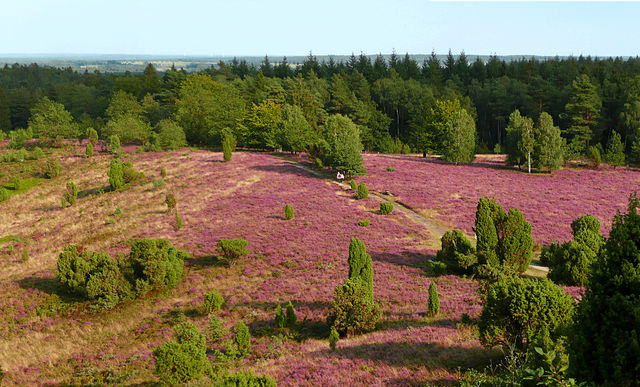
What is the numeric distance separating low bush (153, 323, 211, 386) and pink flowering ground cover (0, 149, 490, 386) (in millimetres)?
2237

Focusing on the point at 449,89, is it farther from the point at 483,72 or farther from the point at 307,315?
the point at 307,315

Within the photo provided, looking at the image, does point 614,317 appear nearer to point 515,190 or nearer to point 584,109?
point 515,190

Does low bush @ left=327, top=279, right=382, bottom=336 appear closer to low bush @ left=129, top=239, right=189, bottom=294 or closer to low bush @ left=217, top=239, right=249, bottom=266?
low bush @ left=217, top=239, right=249, bottom=266

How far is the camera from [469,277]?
2338cm

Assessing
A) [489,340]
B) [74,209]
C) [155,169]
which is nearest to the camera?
[489,340]

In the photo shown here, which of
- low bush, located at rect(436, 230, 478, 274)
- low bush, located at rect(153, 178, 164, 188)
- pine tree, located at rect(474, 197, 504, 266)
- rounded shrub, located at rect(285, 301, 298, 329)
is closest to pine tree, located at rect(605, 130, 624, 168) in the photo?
low bush, located at rect(436, 230, 478, 274)

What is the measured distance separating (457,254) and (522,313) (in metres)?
12.4

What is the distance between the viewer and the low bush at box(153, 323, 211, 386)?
13.1 meters

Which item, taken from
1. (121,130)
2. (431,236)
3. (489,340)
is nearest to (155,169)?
(121,130)

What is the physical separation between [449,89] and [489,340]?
10087 cm

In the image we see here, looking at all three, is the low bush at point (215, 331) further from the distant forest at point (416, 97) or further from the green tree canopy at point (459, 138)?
the distant forest at point (416, 97)

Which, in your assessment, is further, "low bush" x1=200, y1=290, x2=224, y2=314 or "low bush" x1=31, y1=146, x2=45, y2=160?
"low bush" x1=31, y1=146, x2=45, y2=160

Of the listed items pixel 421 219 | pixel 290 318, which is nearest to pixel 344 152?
pixel 421 219

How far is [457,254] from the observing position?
2388cm
